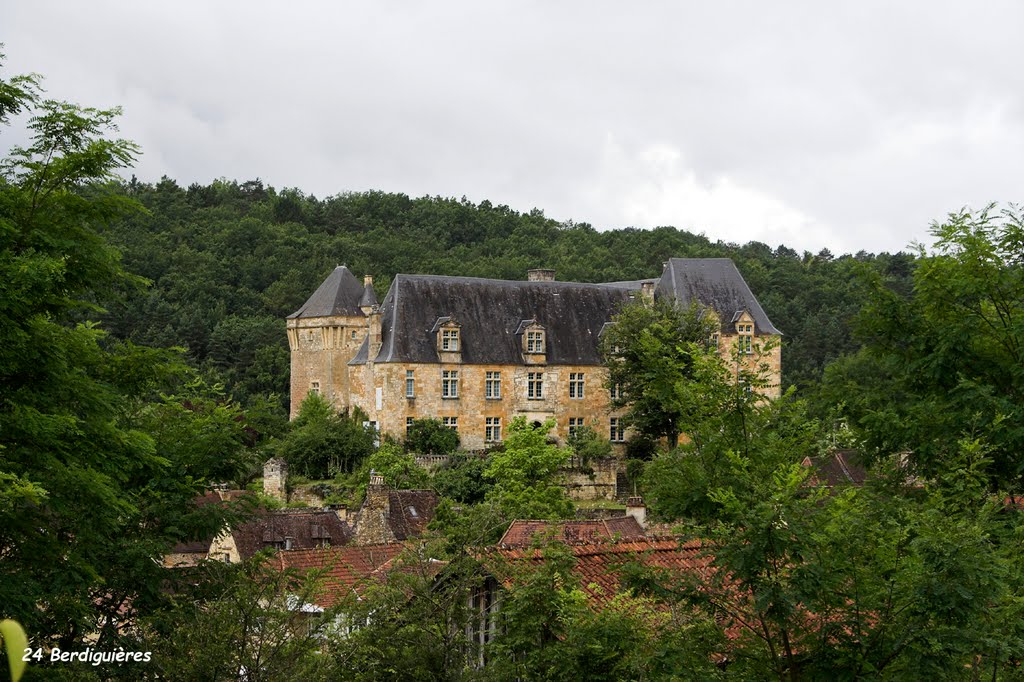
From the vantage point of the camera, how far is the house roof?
15141 mm

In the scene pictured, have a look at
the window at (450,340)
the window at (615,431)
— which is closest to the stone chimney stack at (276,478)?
the window at (450,340)

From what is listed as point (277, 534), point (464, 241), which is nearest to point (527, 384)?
point (277, 534)

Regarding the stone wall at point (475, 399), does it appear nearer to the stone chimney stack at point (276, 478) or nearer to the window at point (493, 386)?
the window at point (493, 386)

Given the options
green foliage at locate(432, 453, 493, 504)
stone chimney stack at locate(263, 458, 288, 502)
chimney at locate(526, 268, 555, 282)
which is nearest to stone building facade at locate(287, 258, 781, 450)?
chimney at locate(526, 268, 555, 282)

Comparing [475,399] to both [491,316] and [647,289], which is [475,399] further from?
[647,289]

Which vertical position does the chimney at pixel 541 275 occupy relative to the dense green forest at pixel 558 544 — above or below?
above

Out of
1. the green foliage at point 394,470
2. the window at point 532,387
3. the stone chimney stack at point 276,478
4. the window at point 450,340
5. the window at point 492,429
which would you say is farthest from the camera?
the window at point 532,387

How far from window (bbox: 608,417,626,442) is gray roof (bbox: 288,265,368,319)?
11802 millimetres

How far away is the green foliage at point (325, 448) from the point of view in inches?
1871

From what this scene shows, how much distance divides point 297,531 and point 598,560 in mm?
14608

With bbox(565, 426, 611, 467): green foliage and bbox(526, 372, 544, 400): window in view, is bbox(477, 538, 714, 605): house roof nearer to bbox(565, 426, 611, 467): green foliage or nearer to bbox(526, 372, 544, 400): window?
bbox(565, 426, 611, 467): green foliage

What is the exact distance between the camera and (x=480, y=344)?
2067 inches

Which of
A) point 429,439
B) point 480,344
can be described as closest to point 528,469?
point 429,439

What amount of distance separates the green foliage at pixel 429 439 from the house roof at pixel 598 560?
31192mm
